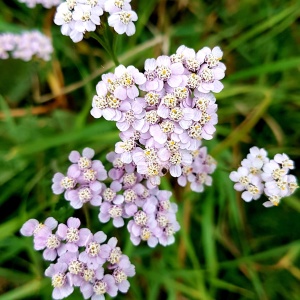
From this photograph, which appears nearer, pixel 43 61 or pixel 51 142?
pixel 51 142

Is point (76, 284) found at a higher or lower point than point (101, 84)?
lower

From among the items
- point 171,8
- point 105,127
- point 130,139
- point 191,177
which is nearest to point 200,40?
point 171,8

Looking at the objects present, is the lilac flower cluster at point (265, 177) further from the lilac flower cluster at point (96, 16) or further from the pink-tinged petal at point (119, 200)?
the lilac flower cluster at point (96, 16)

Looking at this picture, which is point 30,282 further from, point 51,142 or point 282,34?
point 282,34

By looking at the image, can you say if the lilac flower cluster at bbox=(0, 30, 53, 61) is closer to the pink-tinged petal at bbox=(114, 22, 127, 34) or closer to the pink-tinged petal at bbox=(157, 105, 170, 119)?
the pink-tinged petal at bbox=(114, 22, 127, 34)

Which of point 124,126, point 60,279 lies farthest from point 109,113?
point 60,279

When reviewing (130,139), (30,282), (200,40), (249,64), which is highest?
(200,40)
